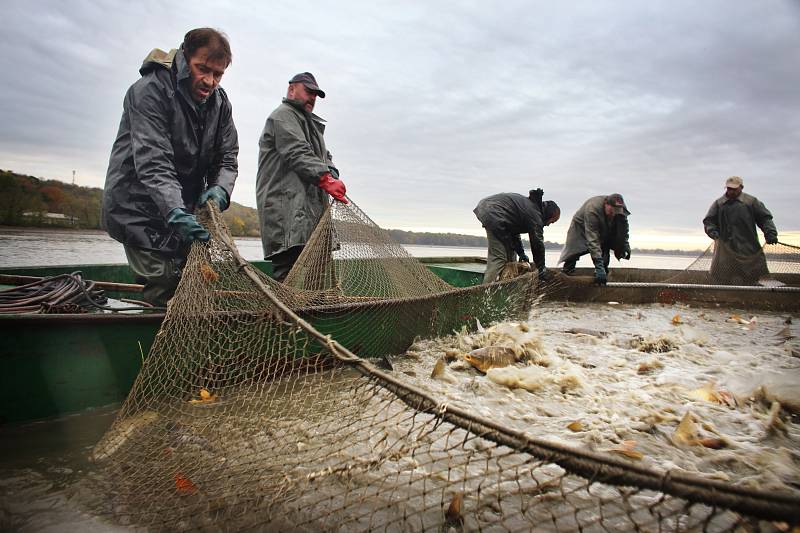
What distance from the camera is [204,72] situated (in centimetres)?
296

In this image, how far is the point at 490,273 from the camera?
712 cm

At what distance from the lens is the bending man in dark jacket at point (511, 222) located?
6.89 meters

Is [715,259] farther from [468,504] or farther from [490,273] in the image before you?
[468,504]

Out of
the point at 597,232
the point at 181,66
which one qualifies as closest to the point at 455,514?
the point at 181,66

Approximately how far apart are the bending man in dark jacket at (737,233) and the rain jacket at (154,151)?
9.66m

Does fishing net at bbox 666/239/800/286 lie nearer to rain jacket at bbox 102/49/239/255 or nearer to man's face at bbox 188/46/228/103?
man's face at bbox 188/46/228/103

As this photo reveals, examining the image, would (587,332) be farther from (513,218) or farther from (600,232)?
(600,232)

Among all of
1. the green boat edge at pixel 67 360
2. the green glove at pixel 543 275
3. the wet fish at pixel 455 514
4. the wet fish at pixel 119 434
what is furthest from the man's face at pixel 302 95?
the green glove at pixel 543 275

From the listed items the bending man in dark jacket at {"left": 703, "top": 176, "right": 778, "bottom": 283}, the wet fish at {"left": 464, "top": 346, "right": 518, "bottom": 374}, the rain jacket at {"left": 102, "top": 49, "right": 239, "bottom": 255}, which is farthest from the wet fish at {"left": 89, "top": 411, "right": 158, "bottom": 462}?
the bending man in dark jacket at {"left": 703, "top": 176, "right": 778, "bottom": 283}

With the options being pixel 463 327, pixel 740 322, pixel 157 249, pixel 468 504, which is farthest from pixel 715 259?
pixel 157 249

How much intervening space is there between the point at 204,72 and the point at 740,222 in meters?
10.0

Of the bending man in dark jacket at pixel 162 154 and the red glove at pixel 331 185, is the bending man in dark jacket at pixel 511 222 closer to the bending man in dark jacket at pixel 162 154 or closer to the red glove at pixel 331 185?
the red glove at pixel 331 185

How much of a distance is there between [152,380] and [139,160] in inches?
56.8

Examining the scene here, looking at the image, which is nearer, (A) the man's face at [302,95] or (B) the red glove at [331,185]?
(B) the red glove at [331,185]
